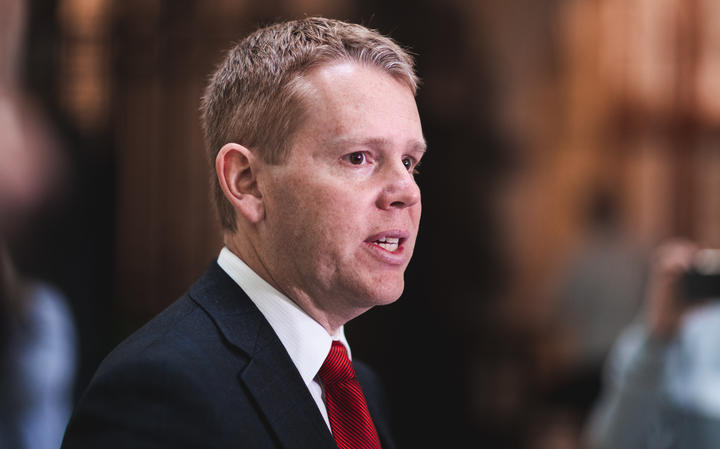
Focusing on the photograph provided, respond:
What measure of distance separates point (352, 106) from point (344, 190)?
0.13 m

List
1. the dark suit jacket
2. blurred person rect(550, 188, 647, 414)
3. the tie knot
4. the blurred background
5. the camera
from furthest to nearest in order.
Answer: blurred person rect(550, 188, 647, 414) → the blurred background → the camera → the tie knot → the dark suit jacket

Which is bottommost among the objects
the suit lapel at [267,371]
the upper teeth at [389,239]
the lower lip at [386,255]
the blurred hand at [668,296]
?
the blurred hand at [668,296]

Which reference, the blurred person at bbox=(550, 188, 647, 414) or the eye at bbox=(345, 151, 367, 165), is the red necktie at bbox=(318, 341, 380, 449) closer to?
the eye at bbox=(345, 151, 367, 165)

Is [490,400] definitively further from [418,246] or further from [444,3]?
[444,3]

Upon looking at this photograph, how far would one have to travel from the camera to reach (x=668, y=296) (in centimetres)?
253

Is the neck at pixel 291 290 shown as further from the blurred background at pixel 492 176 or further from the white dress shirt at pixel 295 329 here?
the blurred background at pixel 492 176

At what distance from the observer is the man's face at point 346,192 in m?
1.13

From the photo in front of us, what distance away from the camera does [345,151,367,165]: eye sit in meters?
1.14

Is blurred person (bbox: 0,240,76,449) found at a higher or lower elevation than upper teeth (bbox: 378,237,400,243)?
lower

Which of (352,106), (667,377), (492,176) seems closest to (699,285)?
(667,377)

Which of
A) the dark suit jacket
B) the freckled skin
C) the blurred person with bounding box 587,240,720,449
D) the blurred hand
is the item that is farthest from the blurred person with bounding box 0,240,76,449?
the blurred hand

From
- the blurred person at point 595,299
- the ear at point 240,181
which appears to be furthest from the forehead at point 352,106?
the blurred person at point 595,299

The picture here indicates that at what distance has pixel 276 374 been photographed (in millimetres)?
Result: 1135

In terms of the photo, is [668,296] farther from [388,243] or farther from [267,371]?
[267,371]
